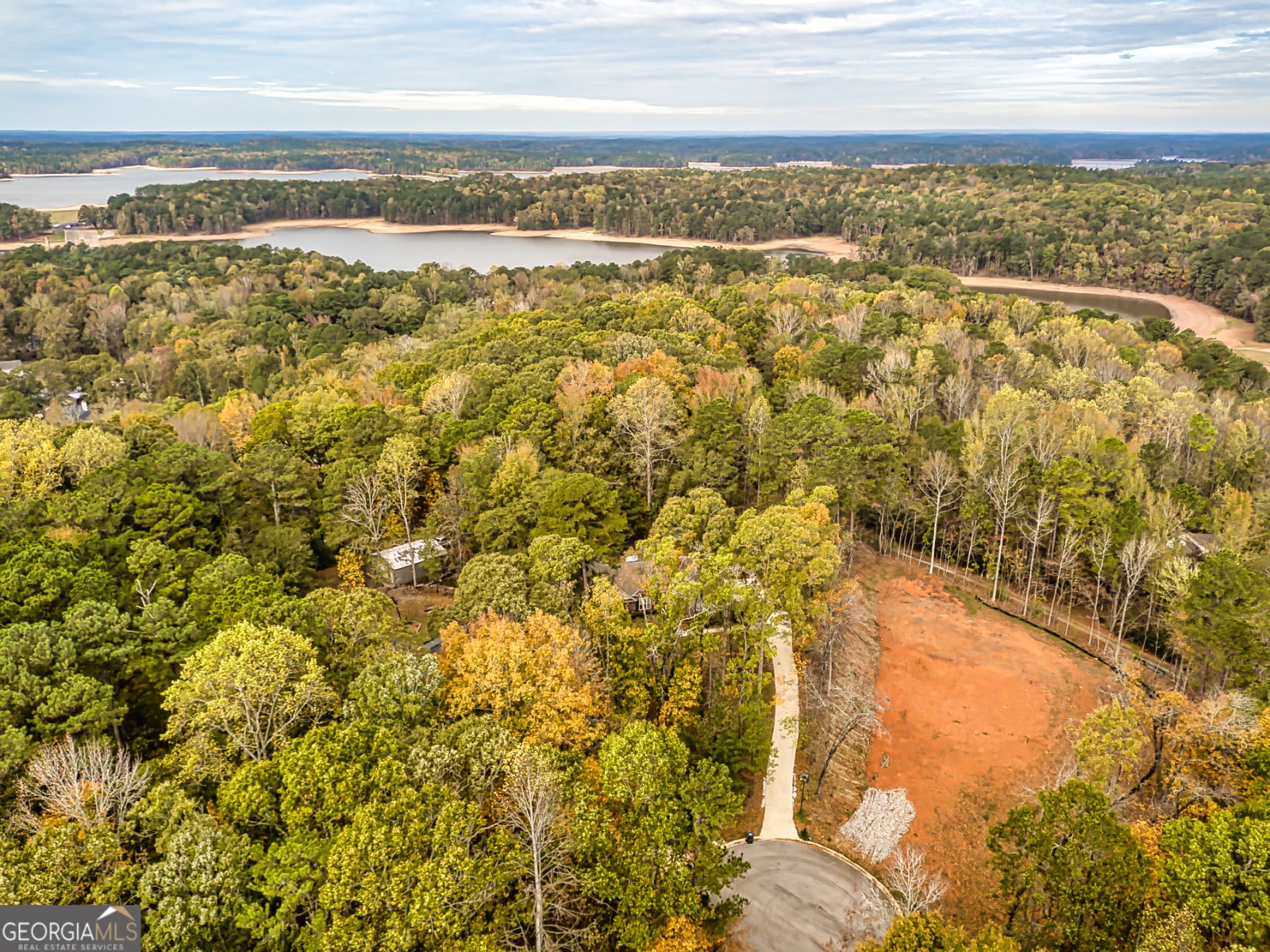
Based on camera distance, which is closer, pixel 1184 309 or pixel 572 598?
pixel 572 598

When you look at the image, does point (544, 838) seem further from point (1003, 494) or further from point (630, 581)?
point (1003, 494)

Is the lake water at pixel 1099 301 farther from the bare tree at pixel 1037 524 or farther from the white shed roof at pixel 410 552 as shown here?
the white shed roof at pixel 410 552

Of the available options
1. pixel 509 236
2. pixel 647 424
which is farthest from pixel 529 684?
pixel 509 236

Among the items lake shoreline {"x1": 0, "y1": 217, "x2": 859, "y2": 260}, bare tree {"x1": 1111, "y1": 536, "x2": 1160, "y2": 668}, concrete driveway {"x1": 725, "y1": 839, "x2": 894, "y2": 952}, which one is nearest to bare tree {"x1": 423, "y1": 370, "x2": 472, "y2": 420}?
concrete driveway {"x1": 725, "y1": 839, "x2": 894, "y2": 952}

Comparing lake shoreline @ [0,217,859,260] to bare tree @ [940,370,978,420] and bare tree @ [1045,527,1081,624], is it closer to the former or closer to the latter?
bare tree @ [940,370,978,420]

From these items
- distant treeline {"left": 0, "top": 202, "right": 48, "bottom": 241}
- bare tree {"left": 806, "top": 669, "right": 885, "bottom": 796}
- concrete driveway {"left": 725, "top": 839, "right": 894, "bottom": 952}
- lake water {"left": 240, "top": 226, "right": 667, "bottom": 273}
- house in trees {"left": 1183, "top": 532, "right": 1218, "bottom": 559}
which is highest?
distant treeline {"left": 0, "top": 202, "right": 48, "bottom": 241}

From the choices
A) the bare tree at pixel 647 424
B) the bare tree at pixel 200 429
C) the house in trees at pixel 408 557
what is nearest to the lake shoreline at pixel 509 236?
the bare tree at pixel 647 424
